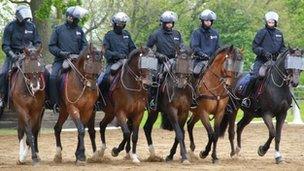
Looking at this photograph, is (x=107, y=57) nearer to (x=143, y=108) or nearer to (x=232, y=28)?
(x=143, y=108)

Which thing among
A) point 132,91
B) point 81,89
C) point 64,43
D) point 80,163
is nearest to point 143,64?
point 132,91

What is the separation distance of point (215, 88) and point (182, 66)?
1097 millimetres

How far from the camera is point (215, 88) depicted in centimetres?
1894

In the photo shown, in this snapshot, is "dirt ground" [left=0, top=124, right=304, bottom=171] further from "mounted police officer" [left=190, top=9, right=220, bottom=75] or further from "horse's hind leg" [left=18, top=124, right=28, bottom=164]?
"mounted police officer" [left=190, top=9, right=220, bottom=75]

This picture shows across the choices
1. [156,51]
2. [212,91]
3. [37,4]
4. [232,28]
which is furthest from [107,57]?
[232,28]

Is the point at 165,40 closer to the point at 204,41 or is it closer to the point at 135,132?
the point at 204,41

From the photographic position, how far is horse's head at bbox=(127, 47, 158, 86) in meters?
18.0

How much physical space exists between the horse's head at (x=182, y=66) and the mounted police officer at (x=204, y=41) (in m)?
0.87

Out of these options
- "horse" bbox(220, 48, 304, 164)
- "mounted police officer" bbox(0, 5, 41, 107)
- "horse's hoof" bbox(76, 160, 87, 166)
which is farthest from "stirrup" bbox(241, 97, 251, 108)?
"mounted police officer" bbox(0, 5, 41, 107)

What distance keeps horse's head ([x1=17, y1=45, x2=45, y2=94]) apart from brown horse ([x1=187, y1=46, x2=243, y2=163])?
3.58 m

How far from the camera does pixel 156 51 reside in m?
19.3

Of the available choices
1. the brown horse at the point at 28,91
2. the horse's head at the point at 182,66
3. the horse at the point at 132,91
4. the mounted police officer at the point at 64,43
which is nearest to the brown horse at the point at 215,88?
the horse's head at the point at 182,66

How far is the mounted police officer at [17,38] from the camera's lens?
1858 centimetres

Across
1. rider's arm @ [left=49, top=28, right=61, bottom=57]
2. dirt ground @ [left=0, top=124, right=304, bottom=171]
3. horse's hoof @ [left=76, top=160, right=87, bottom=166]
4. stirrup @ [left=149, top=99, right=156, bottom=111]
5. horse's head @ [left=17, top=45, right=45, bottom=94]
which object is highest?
rider's arm @ [left=49, top=28, right=61, bottom=57]
